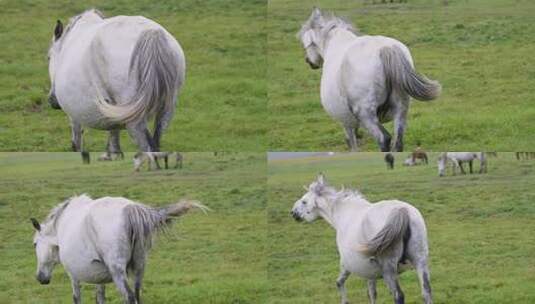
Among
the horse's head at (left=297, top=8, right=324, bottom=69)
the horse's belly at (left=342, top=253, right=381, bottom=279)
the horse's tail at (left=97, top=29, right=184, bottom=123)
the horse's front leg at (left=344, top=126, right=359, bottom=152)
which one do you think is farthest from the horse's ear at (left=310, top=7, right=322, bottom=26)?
the horse's belly at (left=342, top=253, right=381, bottom=279)

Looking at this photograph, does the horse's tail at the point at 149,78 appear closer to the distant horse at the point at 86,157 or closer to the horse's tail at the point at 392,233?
the horse's tail at the point at 392,233

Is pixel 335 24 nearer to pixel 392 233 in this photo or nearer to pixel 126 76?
pixel 392 233

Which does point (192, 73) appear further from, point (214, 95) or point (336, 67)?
point (336, 67)

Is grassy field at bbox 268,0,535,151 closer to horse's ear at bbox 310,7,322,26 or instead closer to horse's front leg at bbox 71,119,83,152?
horse's ear at bbox 310,7,322,26

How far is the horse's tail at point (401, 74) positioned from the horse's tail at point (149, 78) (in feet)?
7.69

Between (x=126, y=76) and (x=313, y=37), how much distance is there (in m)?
3.39

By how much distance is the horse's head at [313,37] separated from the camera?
13242mm

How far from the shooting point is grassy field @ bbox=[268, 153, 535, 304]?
14367mm

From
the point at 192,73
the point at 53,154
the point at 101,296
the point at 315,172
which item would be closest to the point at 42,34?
the point at 192,73

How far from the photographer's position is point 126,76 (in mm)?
10688

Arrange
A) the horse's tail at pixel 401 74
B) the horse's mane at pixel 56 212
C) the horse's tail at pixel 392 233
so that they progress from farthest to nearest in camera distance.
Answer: the horse's mane at pixel 56 212
the horse's tail at pixel 401 74
the horse's tail at pixel 392 233

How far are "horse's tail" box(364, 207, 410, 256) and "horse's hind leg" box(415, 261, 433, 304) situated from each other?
0.33 meters

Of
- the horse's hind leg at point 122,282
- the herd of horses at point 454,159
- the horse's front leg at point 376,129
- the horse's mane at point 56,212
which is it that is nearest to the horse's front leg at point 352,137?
the horse's front leg at point 376,129

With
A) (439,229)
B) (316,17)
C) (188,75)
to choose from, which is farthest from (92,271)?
(188,75)
